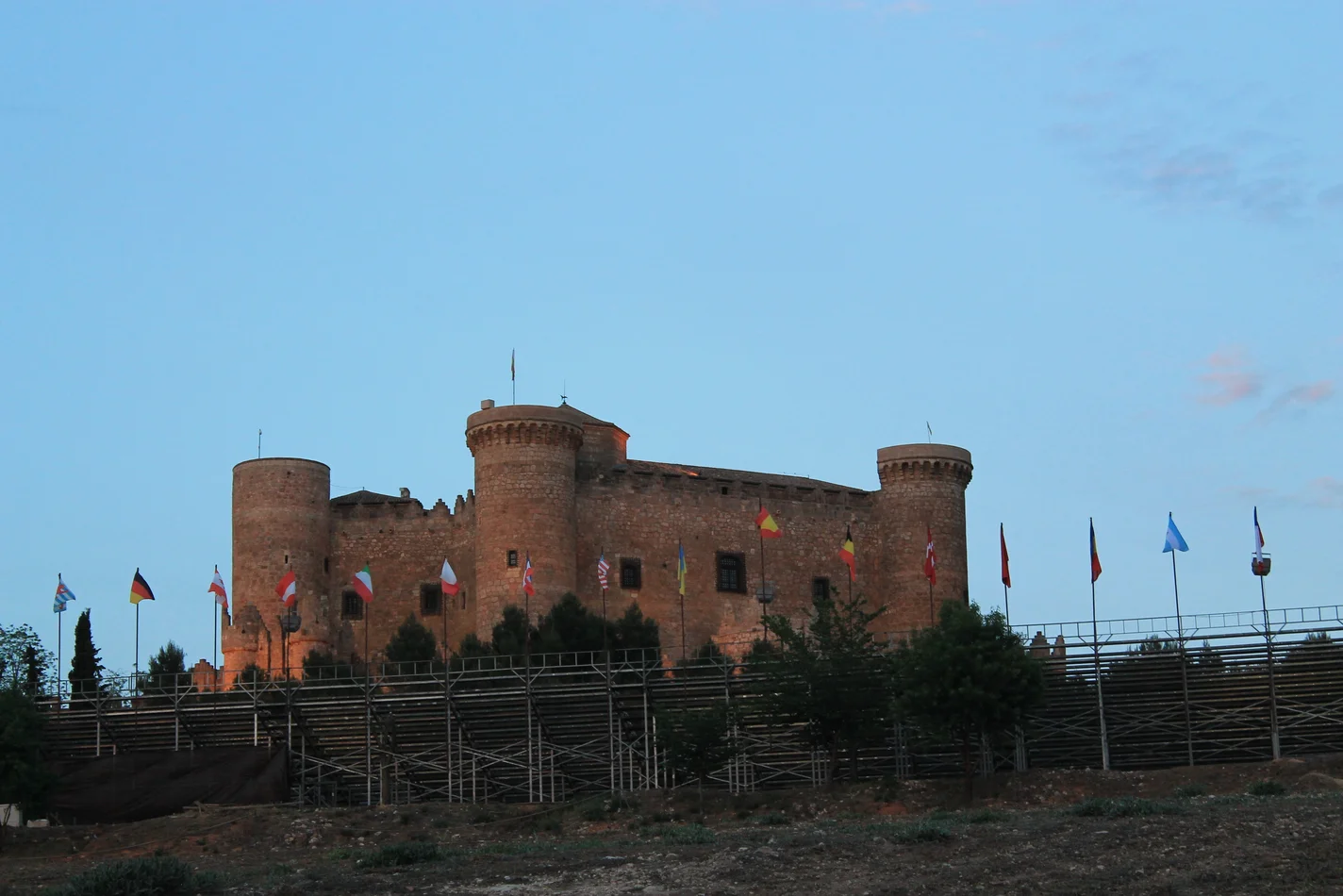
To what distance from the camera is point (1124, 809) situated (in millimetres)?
32406

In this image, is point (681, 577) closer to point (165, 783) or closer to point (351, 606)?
point (351, 606)

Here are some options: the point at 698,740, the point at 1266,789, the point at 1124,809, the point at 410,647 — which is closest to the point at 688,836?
the point at 1124,809

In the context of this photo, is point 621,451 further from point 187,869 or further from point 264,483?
point 187,869

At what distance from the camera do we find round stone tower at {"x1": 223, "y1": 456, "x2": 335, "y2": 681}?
2525 inches

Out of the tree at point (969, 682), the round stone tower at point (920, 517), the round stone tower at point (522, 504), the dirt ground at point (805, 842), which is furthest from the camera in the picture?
the round stone tower at point (920, 517)

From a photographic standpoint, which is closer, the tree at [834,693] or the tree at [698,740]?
the tree at [834,693]

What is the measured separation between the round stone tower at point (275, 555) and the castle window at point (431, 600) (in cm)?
290

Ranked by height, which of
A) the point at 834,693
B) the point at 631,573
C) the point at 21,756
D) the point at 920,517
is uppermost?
the point at 920,517

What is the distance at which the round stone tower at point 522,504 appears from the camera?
62.9 meters

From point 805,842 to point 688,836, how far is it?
10.3 ft

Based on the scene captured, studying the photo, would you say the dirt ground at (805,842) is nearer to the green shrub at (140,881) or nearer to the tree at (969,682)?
the green shrub at (140,881)

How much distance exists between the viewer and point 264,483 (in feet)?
216

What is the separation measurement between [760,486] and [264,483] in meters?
15.9

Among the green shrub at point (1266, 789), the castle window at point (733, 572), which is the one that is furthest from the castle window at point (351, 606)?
the green shrub at point (1266, 789)
